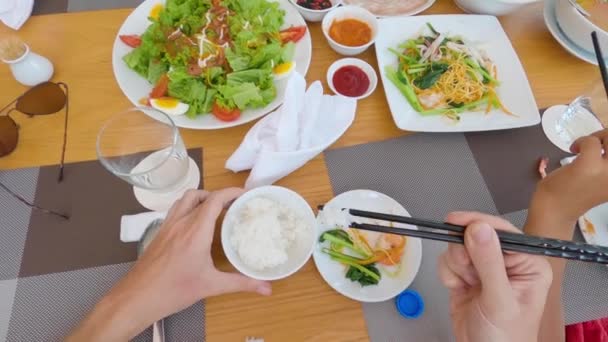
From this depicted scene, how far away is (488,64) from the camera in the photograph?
1.35m

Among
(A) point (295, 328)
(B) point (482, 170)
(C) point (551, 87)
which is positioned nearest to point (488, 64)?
(C) point (551, 87)

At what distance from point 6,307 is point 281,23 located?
44.2 inches

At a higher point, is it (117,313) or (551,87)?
(551,87)

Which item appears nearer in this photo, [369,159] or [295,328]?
[295,328]

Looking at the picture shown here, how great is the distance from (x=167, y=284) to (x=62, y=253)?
0.34 m

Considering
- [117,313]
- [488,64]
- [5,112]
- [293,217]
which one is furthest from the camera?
[488,64]

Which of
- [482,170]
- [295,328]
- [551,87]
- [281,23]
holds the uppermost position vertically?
[281,23]

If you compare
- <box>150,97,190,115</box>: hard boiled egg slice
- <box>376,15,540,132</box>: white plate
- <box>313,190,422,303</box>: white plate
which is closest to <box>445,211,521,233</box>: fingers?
<box>313,190,422,303</box>: white plate

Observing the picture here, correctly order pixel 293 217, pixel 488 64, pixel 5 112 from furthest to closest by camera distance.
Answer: pixel 488 64
pixel 5 112
pixel 293 217

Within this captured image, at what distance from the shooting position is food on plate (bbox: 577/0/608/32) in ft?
4.36

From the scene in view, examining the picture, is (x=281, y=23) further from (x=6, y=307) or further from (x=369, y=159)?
(x=6, y=307)

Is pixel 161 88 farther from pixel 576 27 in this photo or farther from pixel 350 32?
pixel 576 27

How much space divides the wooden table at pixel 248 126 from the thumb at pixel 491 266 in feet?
1.03

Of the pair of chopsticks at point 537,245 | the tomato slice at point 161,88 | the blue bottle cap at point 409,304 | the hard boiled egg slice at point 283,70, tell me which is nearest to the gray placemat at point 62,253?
the tomato slice at point 161,88
